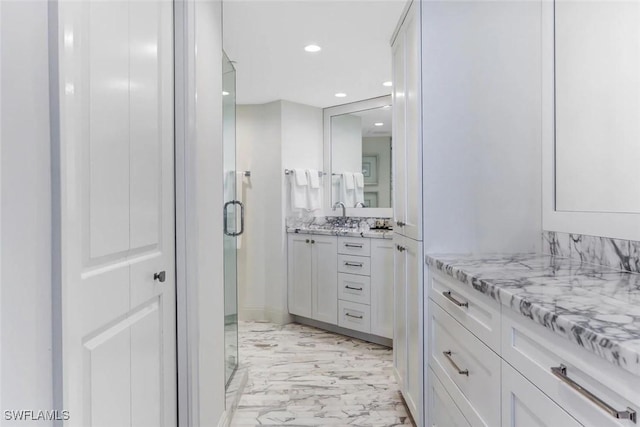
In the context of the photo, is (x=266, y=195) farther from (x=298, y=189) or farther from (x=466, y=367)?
(x=466, y=367)

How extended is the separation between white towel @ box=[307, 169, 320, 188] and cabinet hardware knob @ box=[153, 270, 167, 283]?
2.67 m

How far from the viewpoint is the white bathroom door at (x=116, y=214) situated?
2.65ft

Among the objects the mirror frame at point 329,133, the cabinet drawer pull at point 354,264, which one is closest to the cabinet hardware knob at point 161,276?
the cabinet drawer pull at point 354,264

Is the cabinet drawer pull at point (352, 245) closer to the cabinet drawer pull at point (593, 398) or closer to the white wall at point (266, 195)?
the white wall at point (266, 195)

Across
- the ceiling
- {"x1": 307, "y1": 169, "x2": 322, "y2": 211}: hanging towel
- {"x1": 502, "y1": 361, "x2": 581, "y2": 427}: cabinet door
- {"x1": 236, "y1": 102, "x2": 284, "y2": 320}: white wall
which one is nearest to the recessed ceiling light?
the ceiling

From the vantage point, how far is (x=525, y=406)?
0.93 meters

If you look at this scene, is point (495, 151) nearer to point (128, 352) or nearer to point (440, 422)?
point (440, 422)

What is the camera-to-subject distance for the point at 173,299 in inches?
57.9

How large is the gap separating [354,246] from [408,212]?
1.38m

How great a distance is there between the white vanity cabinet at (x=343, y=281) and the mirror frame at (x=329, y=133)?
57 centimetres

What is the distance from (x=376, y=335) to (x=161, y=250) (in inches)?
90.6

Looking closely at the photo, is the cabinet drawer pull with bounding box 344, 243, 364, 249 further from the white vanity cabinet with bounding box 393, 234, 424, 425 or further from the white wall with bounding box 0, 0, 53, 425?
the white wall with bounding box 0, 0, 53, 425

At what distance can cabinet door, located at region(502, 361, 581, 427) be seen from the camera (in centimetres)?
79

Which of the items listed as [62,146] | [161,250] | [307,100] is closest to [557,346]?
[62,146]
